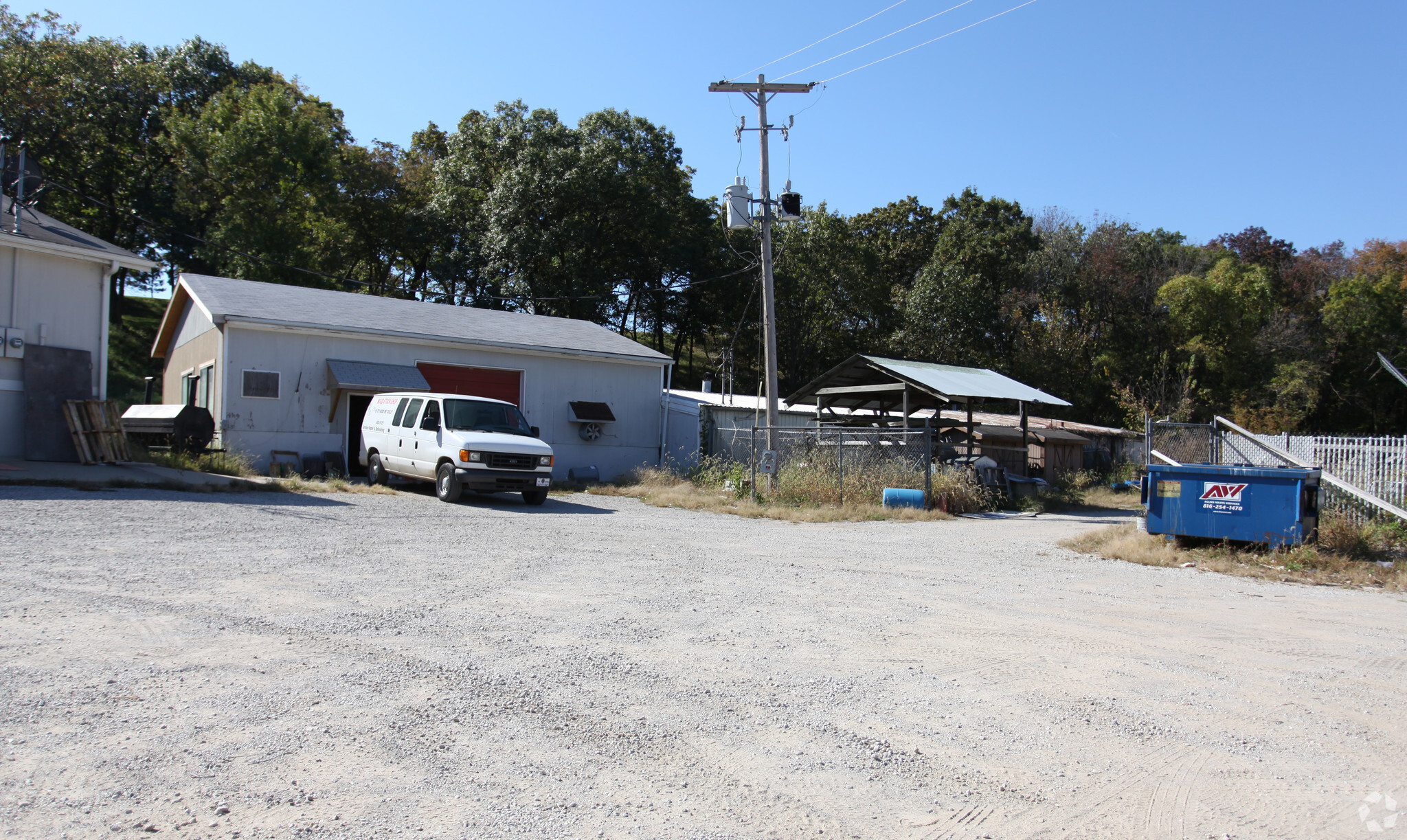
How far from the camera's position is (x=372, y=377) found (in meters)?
20.3

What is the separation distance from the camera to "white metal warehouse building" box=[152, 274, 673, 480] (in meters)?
19.5

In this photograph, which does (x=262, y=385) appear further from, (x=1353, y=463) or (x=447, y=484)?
(x=1353, y=463)

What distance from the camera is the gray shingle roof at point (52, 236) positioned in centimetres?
1540

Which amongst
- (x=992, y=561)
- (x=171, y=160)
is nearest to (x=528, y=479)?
(x=992, y=561)

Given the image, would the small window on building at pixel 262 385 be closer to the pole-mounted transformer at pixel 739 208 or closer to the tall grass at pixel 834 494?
the tall grass at pixel 834 494

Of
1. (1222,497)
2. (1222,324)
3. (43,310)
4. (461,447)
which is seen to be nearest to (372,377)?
(43,310)

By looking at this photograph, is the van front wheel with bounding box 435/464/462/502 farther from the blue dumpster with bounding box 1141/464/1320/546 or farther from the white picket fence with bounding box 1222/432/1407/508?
the white picket fence with bounding box 1222/432/1407/508

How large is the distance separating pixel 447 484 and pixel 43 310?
27.0 ft

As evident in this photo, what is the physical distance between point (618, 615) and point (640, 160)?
36689 millimetres

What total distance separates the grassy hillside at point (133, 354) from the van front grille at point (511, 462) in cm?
2106

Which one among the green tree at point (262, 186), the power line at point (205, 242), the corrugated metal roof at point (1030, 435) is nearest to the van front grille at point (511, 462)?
the corrugated metal roof at point (1030, 435)

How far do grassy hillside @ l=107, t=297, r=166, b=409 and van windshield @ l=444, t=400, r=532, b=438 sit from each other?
1974cm

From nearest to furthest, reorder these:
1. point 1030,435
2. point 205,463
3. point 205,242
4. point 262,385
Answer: point 205,463 → point 262,385 → point 1030,435 → point 205,242

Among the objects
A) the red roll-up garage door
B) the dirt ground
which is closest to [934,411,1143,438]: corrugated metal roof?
the red roll-up garage door
